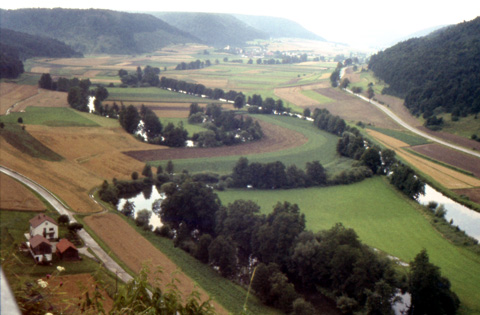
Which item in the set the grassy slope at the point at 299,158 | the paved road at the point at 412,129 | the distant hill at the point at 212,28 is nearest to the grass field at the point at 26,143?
the grassy slope at the point at 299,158

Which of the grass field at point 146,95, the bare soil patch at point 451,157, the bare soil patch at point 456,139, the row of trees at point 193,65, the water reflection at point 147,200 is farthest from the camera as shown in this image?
the row of trees at point 193,65

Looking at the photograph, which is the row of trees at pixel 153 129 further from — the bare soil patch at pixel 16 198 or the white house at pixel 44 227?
the white house at pixel 44 227

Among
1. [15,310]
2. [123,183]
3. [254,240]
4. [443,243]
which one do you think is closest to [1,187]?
[123,183]

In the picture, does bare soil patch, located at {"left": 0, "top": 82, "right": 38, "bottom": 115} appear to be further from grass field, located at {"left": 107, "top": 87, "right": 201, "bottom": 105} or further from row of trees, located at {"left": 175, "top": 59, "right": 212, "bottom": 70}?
row of trees, located at {"left": 175, "top": 59, "right": 212, "bottom": 70}

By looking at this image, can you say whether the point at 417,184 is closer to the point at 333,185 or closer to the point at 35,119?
the point at 333,185

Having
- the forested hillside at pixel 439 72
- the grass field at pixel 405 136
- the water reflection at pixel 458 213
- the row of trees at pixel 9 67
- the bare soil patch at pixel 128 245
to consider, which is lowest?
the bare soil patch at pixel 128 245

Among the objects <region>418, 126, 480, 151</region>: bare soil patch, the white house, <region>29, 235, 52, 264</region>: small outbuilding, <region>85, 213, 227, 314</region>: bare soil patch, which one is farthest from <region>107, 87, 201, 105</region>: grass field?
<region>29, 235, 52, 264</region>: small outbuilding

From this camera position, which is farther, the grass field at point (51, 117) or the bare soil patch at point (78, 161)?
the grass field at point (51, 117)
